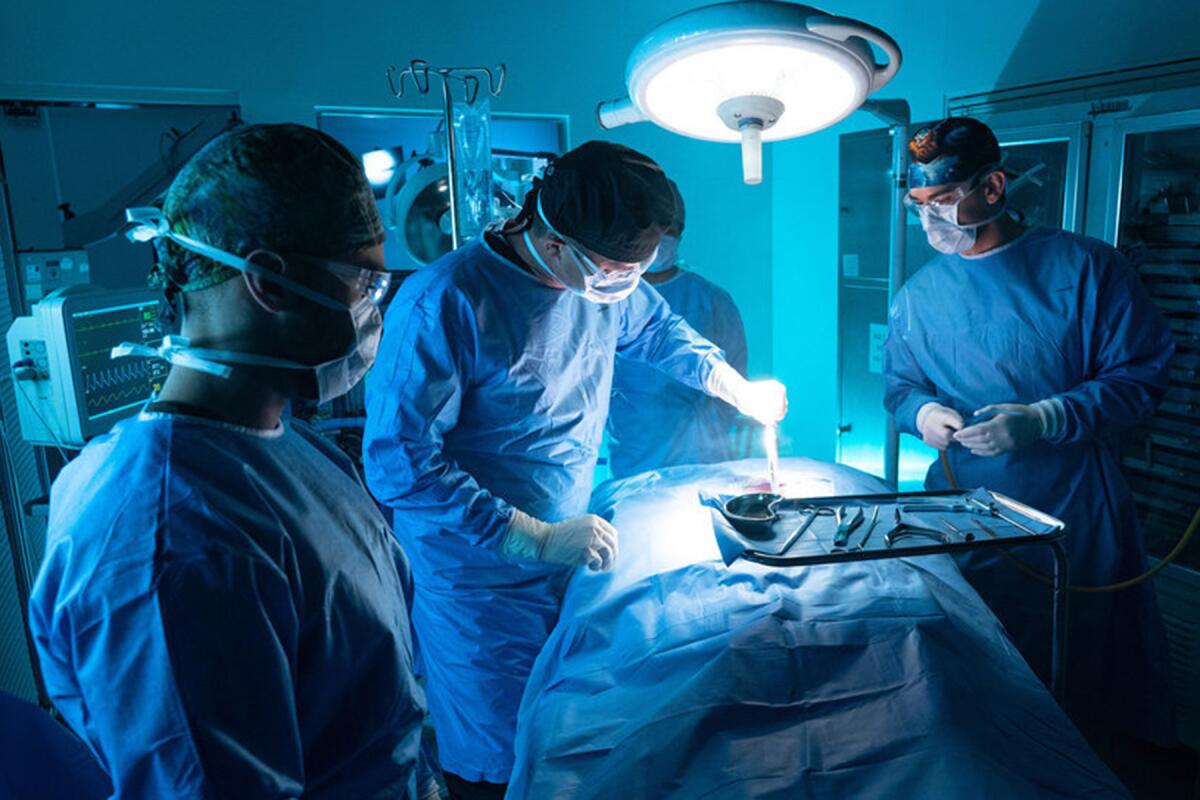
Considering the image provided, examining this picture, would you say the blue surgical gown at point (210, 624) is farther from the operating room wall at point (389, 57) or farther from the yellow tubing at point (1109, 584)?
the operating room wall at point (389, 57)

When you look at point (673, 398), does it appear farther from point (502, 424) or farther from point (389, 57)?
point (389, 57)

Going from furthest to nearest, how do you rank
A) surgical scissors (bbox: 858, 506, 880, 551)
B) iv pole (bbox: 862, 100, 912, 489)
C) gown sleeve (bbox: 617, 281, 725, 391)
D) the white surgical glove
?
gown sleeve (bbox: 617, 281, 725, 391) < the white surgical glove < iv pole (bbox: 862, 100, 912, 489) < surgical scissors (bbox: 858, 506, 880, 551)

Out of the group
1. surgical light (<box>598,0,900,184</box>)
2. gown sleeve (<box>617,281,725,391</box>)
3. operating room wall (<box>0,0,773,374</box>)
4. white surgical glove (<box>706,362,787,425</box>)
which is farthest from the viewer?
operating room wall (<box>0,0,773,374</box>)

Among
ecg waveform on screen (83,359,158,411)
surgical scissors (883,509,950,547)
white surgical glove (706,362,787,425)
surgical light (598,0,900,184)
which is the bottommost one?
surgical scissors (883,509,950,547)

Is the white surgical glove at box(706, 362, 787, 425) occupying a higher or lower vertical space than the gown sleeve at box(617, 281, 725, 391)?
lower

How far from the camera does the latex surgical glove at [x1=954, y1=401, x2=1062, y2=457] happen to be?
1.93m

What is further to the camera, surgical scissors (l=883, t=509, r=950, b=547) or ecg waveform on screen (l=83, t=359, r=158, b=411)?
ecg waveform on screen (l=83, t=359, r=158, b=411)

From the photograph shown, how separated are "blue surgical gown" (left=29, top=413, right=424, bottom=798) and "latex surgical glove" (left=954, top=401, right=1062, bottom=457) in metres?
1.54

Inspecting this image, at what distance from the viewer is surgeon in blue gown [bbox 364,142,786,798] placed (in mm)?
1673

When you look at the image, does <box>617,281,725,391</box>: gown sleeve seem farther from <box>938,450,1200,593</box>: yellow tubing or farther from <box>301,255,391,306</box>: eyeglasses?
<box>301,255,391,306</box>: eyeglasses

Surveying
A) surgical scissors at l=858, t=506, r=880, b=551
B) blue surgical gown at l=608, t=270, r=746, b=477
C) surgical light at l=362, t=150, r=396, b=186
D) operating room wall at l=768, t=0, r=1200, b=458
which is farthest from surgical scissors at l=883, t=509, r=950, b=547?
surgical light at l=362, t=150, r=396, b=186

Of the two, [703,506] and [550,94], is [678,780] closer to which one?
[703,506]

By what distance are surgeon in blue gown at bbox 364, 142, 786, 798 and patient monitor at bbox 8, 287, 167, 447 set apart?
1226mm

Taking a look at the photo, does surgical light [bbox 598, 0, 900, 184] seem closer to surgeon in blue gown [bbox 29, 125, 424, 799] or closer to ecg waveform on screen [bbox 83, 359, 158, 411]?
surgeon in blue gown [bbox 29, 125, 424, 799]
